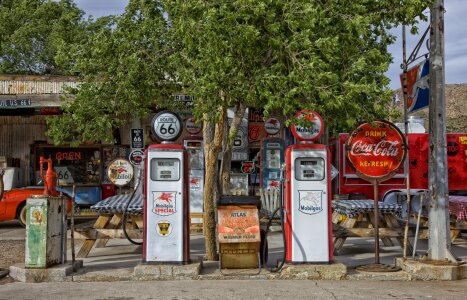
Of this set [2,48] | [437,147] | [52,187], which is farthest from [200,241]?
[2,48]

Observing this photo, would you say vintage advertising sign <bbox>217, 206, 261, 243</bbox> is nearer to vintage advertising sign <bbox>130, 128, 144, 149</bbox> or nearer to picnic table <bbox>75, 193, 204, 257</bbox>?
picnic table <bbox>75, 193, 204, 257</bbox>

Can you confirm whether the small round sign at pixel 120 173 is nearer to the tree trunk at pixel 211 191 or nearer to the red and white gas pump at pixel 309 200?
the tree trunk at pixel 211 191

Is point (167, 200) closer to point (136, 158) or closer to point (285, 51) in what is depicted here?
point (285, 51)

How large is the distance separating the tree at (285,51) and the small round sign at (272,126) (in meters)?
9.83

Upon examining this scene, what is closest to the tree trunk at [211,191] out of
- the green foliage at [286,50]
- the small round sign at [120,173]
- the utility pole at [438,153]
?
the green foliage at [286,50]

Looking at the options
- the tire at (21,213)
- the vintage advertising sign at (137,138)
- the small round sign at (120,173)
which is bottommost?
the tire at (21,213)

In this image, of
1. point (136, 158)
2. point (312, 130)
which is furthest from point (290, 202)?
point (136, 158)

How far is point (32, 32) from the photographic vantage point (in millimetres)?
30500

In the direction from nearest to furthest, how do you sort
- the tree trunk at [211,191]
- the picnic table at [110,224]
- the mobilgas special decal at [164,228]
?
1. the mobilgas special decal at [164,228]
2. the tree trunk at [211,191]
3. the picnic table at [110,224]

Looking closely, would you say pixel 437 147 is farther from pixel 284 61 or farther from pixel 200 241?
pixel 200 241

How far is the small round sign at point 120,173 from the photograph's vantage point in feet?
52.5

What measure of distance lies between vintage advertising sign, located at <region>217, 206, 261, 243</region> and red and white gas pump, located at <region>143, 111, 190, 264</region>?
57 cm

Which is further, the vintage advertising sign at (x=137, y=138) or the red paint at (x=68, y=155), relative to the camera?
the red paint at (x=68, y=155)

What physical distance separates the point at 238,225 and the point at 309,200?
3.55ft
